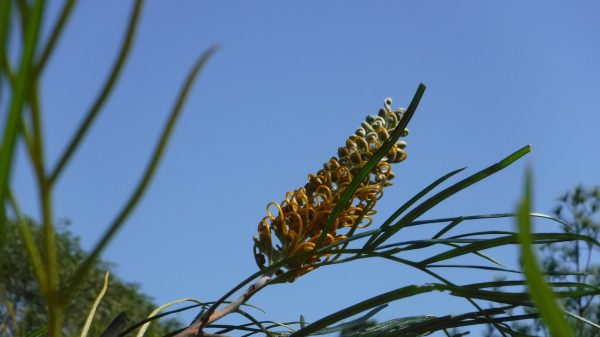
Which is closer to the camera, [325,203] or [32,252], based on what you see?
[32,252]

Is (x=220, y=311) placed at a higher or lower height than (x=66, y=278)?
lower

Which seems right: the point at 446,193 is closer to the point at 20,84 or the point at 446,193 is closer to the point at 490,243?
the point at 490,243

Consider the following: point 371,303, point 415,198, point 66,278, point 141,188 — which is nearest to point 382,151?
point 415,198

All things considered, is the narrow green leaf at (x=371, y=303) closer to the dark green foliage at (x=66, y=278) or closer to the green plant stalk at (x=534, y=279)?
the green plant stalk at (x=534, y=279)

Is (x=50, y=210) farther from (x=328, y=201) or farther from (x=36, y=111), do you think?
(x=328, y=201)

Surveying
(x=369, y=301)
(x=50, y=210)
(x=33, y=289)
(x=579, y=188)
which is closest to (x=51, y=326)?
(x=50, y=210)

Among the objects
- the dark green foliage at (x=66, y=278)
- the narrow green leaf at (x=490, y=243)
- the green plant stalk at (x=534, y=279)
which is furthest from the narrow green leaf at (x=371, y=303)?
the dark green foliage at (x=66, y=278)
